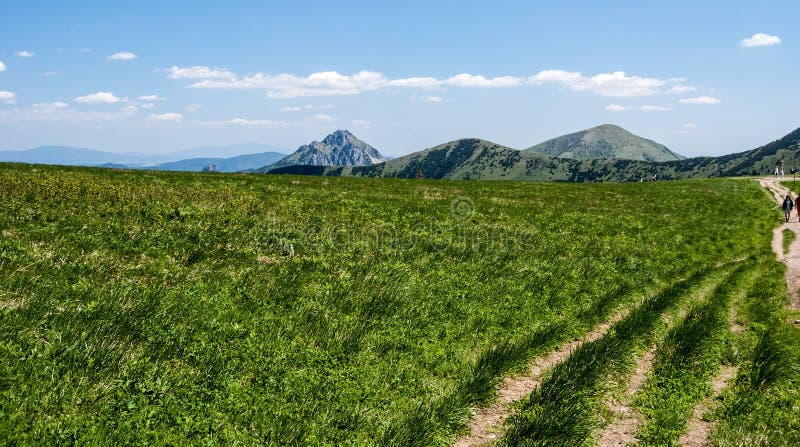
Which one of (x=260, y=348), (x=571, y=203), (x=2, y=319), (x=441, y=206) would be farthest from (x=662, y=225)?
(x=2, y=319)

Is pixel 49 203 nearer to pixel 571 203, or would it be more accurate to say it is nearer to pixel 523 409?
pixel 523 409

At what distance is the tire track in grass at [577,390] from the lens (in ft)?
23.9

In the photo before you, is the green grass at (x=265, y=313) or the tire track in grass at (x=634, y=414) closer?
the green grass at (x=265, y=313)

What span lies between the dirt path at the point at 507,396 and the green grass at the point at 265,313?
0.81ft

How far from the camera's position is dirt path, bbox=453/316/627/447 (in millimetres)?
7399

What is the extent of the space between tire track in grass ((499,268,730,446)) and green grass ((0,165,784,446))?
0.37m

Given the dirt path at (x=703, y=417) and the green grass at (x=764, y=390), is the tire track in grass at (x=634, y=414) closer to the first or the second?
the dirt path at (x=703, y=417)

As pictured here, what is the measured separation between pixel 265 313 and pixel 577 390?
6575 mm

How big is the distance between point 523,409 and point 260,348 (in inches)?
195

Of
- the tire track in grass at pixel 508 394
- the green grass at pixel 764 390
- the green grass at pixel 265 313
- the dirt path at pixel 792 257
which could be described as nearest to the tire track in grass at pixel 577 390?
the tire track in grass at pixel 508 394

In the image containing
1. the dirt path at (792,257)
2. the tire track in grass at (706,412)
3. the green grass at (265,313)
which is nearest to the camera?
the green grass at (265,313)

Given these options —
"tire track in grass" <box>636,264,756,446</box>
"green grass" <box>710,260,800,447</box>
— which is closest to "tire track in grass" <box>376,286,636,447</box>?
"tire track in grass" <box>636,264,756,446</box>

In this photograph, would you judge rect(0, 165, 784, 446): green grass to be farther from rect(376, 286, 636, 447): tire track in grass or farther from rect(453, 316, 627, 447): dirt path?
rect(453, 316, 627, 447): dirt path

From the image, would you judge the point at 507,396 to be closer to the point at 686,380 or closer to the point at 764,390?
the point at 686,380
